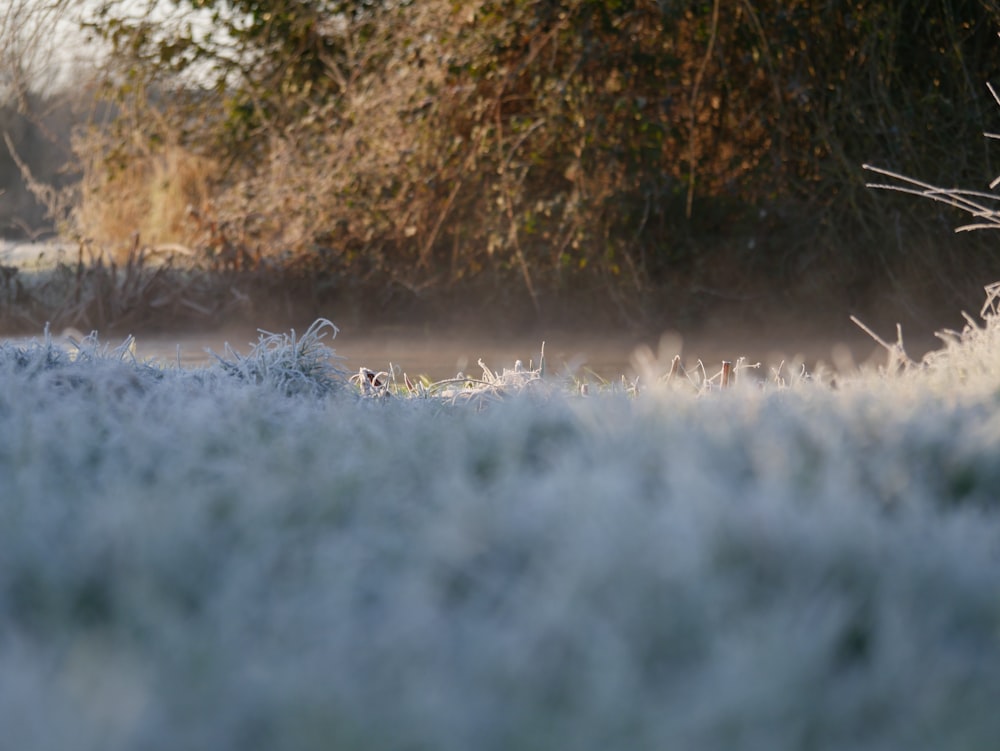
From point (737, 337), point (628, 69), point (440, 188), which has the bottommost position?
point (737, 337)

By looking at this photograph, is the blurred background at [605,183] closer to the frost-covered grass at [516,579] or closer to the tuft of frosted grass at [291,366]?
the tuft of frosted grass at [291,366]

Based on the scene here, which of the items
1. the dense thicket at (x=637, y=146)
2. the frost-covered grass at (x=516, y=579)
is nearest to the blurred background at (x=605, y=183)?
the dense thicket at (x=637, y=146)

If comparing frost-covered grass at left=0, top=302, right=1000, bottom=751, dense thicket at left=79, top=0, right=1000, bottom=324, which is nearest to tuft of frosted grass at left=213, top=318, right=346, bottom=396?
frost-covered grass at left=0, top=302, right=1000, bottom=751

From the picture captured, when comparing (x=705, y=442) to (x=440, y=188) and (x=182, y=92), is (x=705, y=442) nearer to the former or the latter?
(x=440, y=188)

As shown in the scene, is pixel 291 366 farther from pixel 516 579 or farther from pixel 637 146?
pixel 637 146

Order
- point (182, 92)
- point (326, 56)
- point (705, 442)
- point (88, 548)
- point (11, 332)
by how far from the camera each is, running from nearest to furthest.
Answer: point (88, 548) < point (705, 442) < point (11, 332) < point (326, 56) < point (182, 92)

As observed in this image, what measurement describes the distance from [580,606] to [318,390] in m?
1.59

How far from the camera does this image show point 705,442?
140 cm

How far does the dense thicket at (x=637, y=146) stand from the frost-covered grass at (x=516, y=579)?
4317 millimetres

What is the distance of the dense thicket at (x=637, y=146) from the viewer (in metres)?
5.73

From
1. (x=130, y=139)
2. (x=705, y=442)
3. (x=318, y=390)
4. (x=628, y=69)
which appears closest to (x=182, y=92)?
(x=130, y=139)

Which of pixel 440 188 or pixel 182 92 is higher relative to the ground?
pixel 182 92

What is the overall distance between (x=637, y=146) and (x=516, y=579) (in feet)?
16.6

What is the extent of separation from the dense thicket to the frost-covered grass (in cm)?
432
